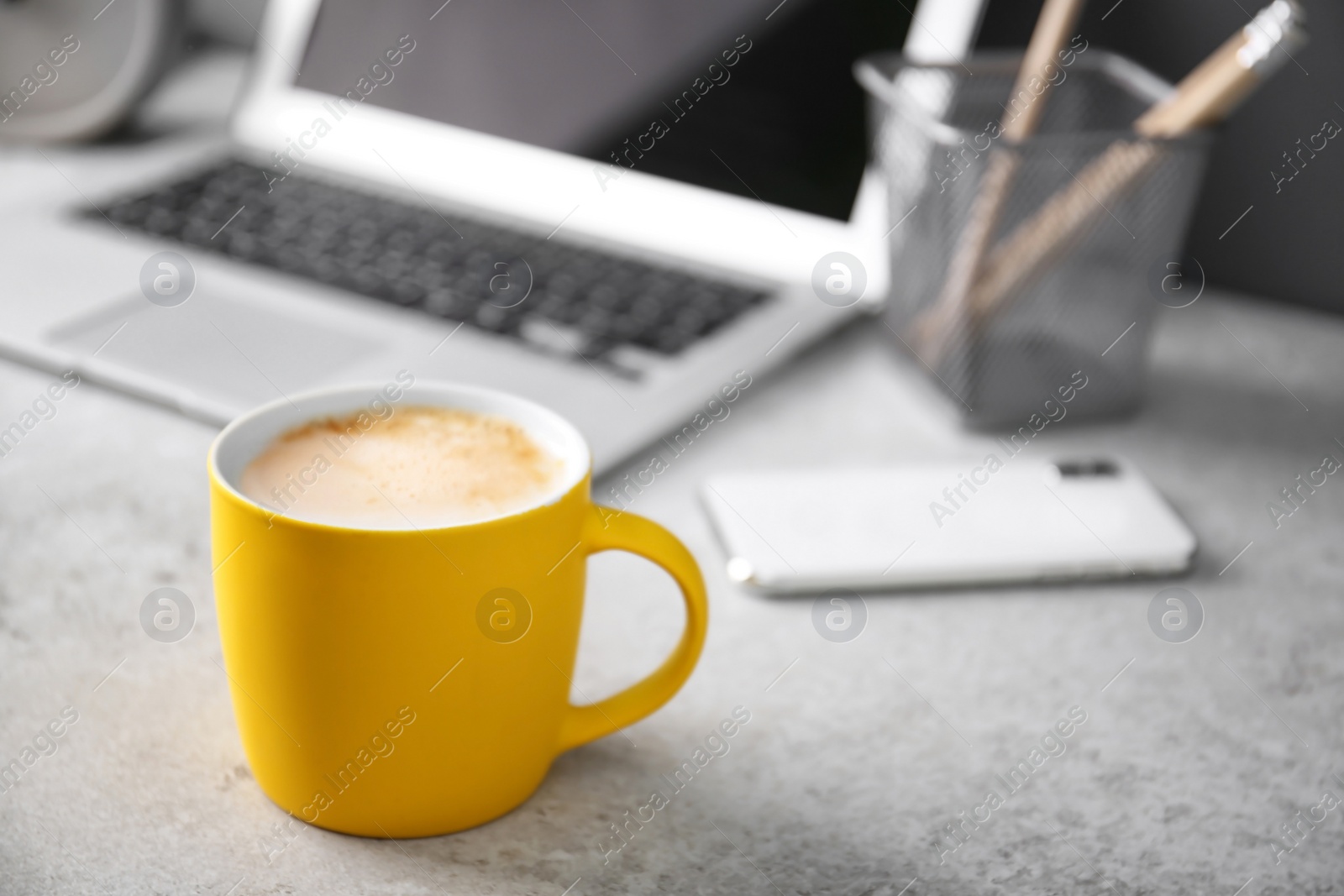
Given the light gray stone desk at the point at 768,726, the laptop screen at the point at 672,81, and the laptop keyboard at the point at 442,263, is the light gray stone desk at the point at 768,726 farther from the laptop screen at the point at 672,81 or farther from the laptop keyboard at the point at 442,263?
the laptop screen at the point at 672,81

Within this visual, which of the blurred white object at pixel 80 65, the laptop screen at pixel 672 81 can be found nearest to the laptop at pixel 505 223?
the laptop screen at pixel 672 81

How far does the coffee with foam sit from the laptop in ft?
0.71

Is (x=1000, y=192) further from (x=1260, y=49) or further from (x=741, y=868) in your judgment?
(x=741, y=868)

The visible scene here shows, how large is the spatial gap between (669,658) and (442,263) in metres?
0.46

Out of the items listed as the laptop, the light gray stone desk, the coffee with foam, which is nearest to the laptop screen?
the laptop

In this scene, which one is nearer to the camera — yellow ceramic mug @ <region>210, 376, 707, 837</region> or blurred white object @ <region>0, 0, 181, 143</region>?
yellow ceramic mug @ <region>210, 376, 707, 837</region>

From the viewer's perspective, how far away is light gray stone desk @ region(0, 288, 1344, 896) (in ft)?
1.35

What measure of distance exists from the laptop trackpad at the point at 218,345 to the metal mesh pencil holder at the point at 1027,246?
34 cm

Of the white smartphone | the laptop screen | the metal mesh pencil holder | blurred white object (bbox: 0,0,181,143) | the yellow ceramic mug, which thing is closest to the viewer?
the yellow ceramic mug

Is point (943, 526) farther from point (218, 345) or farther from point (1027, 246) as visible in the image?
point (218, 345)

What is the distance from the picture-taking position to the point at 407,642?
0.37 meters

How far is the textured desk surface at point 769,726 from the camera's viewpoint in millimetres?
411

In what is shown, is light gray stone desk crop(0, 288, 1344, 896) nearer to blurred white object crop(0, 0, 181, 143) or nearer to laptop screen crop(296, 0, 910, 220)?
laptop screen crop(296, 0, 910, 220)

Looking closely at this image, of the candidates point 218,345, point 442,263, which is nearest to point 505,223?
point 442,263
